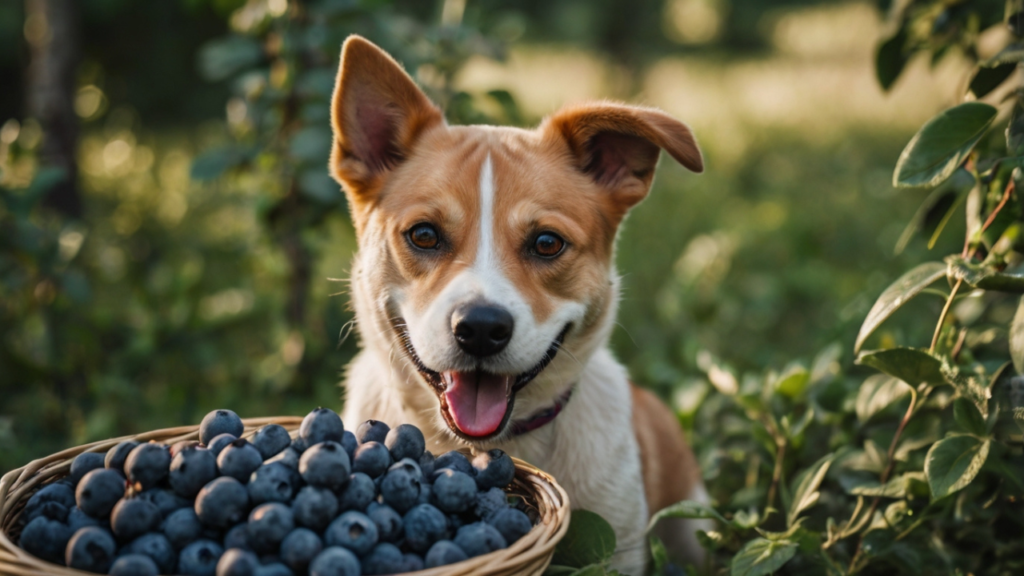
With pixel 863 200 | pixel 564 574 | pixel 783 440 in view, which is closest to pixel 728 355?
pixel 783 440

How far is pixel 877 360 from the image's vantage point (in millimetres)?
2354

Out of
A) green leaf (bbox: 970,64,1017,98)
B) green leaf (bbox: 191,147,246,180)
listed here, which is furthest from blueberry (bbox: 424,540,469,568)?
green leaf (bbox: 191,147,246,180)

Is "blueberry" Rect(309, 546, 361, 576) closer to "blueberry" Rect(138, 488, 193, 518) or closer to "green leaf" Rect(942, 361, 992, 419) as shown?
"blueberry" Rect(138, 488, 193, 518)

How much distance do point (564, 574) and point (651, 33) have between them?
1042cm

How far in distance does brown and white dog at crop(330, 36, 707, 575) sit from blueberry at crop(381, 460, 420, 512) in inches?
17.5

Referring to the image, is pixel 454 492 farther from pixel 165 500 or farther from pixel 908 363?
pixel 908 363

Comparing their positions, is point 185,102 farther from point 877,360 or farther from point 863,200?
point 877,360

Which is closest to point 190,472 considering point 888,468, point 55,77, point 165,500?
point 165,500

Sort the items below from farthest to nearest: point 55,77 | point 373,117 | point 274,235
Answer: point 55,77
point 274,235
point 373,117

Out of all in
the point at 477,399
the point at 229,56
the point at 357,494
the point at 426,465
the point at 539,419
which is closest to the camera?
the point at 357,494

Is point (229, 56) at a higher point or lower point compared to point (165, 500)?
higher

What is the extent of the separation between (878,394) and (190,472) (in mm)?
2229

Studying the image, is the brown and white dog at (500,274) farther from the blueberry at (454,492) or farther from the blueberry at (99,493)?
the blueberry at (99,493)

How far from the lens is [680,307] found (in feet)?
16.8
